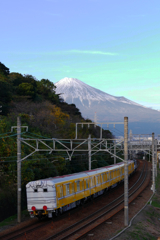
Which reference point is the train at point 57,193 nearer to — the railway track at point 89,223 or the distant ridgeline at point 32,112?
the railway track at point 89,223

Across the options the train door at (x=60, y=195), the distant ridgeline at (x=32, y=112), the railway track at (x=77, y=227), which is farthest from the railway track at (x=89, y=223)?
the distant ridgeline at (x=32, y=112)

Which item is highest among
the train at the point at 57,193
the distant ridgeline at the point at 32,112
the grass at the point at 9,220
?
the distant ridgeline at the point at 32,112

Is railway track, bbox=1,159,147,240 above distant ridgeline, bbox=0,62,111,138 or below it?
below

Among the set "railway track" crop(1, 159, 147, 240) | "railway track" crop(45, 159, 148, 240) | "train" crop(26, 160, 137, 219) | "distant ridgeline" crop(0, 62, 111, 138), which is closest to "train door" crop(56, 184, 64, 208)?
"train" crop(26, 160, 137, 219)

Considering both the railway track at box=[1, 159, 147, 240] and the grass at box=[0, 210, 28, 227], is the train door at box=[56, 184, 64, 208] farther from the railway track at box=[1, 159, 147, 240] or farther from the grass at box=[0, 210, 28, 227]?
the grass at box=[0, 210, 28, 227]

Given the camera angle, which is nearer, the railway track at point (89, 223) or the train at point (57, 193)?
the railway track at point (89, 223)

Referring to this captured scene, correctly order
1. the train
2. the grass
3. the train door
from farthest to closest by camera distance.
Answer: the train door < the train < the grass

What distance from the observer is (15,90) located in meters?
56.5

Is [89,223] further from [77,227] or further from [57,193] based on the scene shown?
[57,193]

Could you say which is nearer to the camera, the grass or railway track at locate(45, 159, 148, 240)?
railway track at locate(45, 159, 148, 240)

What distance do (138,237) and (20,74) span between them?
58819mm

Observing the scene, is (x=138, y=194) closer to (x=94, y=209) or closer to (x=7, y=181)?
(x=94, y=209)

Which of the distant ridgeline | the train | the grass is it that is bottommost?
the grass

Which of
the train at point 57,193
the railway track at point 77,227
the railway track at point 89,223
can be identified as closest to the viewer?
the railway track at point 77,227
